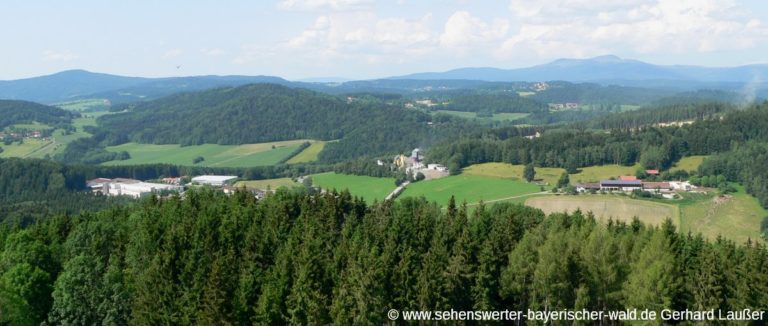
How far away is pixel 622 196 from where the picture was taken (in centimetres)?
8869

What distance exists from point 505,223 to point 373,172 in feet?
262

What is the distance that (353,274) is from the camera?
3072 cm

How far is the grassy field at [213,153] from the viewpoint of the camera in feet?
527

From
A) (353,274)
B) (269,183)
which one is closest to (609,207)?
(269,183)

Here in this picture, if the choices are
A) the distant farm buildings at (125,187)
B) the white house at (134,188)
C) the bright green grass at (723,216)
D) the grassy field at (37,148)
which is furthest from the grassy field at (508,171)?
the grassy field at (37,148)

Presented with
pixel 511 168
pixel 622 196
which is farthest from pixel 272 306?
pixel 511 168

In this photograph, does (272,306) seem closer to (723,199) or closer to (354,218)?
(354,218)

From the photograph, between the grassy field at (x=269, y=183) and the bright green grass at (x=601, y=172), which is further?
the grassy field at (x=269, y=183)

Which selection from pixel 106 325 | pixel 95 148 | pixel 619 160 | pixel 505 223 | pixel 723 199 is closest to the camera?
pixel 106 325

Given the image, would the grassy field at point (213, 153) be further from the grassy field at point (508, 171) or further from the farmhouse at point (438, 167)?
the grassy field at point (508, 171)

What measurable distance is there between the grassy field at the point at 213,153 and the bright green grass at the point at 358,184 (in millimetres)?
38188

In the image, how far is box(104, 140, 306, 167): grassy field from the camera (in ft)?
527

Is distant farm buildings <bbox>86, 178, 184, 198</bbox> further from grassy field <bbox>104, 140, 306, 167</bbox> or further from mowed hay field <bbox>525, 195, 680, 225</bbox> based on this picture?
mowed hay field <bbox>525, 195, 680, 225</bbox>

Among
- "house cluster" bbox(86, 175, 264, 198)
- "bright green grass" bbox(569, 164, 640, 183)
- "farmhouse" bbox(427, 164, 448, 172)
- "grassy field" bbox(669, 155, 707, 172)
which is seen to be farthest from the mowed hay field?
"house cluster" bbox(86, 175, 264, 198)
